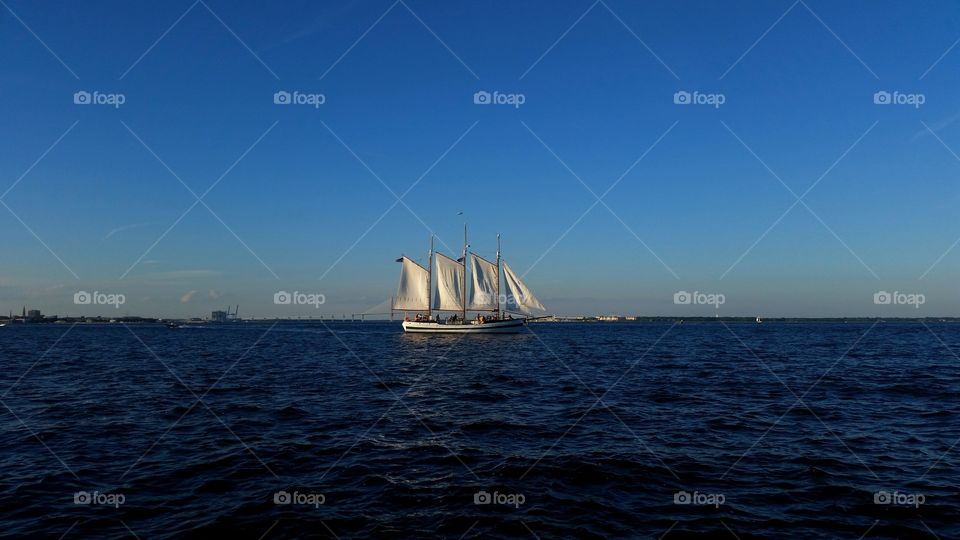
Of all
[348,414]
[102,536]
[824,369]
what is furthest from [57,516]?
[824,369]

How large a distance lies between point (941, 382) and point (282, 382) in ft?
131

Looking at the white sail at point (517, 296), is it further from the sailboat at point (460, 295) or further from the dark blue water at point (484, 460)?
the dark blue water at point (484, 460)

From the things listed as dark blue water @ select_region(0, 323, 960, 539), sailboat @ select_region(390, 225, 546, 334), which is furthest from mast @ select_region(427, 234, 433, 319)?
dark blue water @ select_region(0, 323, 960, 539)

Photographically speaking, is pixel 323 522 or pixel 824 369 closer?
pixel 323 522

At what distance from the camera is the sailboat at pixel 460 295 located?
4018 inches

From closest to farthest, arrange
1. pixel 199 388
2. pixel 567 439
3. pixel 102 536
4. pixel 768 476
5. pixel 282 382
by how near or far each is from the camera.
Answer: pixel 102 536 < pixel 768 476 < pixel 567 439 < pixel 199 388 < pixel 282 382

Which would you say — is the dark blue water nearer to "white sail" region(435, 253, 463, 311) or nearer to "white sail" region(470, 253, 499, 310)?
"white sail" region(435, 253, 463, 311)

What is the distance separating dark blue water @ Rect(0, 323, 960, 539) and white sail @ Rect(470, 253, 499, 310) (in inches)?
2979

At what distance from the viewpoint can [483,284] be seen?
105 m

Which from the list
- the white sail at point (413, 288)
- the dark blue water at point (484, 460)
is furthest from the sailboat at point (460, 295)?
the dark blue water at point (484, 460)

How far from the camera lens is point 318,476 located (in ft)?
42.9

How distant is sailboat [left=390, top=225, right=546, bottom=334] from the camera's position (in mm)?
102062

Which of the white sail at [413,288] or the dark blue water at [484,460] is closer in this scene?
the dark blue water at [484,460]

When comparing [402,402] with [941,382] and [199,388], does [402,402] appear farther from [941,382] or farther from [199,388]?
[941,382]
